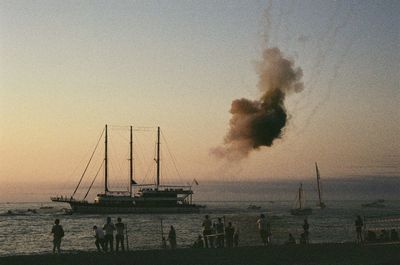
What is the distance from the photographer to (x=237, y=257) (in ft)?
77.6

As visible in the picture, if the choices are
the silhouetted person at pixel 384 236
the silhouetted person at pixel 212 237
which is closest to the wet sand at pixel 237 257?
the silhouetted person at pixel 212 237

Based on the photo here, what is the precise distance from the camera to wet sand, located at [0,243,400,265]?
72.6 ft

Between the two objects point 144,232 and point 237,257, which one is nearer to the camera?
point 237,257

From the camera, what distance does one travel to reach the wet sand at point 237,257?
22125 mm

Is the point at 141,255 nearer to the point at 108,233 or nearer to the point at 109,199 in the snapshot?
the point at 108,233

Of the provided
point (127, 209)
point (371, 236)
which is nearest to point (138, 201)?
point (127, 209)

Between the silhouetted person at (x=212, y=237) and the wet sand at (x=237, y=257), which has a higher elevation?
the silhouetted person at (x=212, y=237)

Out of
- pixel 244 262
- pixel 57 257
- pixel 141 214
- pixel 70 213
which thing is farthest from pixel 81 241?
pixel 70 213

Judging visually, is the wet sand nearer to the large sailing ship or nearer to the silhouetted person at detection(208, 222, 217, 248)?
the silhouetted person at detection(208, 222, 217, 248)

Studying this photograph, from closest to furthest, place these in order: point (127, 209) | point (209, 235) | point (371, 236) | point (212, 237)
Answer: point (209, 235) → point (212, 237) → point (371, 236) → point (127, 209)

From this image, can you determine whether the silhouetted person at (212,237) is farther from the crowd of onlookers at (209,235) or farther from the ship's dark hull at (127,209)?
the ship's dark hull at (127,209)

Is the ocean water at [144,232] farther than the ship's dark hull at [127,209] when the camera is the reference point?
No

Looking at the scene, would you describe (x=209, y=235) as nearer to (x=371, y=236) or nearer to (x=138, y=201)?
(x=371, y=236)

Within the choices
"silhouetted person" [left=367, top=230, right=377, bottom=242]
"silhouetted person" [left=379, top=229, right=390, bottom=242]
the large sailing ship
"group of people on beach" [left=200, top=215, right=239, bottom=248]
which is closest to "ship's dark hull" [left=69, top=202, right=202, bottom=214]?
the large sailing ship
